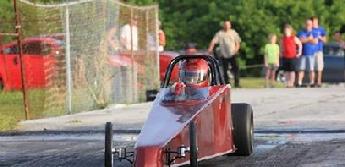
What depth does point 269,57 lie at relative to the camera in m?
27.8

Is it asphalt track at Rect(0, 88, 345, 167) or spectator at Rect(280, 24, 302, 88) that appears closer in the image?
asphalt track at Rect(0, 88, 345, 167)

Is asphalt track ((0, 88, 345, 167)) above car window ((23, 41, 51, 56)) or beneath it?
beneath

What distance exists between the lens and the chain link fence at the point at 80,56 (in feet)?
63.4

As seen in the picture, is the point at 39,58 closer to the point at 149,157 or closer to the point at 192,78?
the point at 192,78

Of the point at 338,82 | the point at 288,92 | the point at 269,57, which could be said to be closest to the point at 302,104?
the point at 288,92

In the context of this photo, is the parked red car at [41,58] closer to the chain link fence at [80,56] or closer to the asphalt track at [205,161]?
the chain link fence at [80,56]

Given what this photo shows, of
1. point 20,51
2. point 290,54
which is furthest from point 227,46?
point 20,51

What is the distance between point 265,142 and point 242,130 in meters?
1.74

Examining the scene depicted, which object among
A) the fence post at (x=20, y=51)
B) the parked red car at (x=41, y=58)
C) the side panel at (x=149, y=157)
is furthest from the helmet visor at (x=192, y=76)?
the parked red car at (x=41, y=58)

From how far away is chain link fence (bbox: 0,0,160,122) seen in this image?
1931cm

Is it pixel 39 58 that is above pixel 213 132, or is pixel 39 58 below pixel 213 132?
above

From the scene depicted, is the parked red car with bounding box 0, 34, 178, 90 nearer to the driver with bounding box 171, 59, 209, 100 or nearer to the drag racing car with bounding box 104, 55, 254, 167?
the drag racing car with bounding box 104, 55, 254, 167

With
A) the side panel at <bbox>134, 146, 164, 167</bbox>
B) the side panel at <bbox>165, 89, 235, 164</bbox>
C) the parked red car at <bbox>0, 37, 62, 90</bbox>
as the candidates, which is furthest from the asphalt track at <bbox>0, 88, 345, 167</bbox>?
the side panel at <bbox>134, 146, 164, 167</bbox>

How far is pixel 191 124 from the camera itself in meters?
9.84
